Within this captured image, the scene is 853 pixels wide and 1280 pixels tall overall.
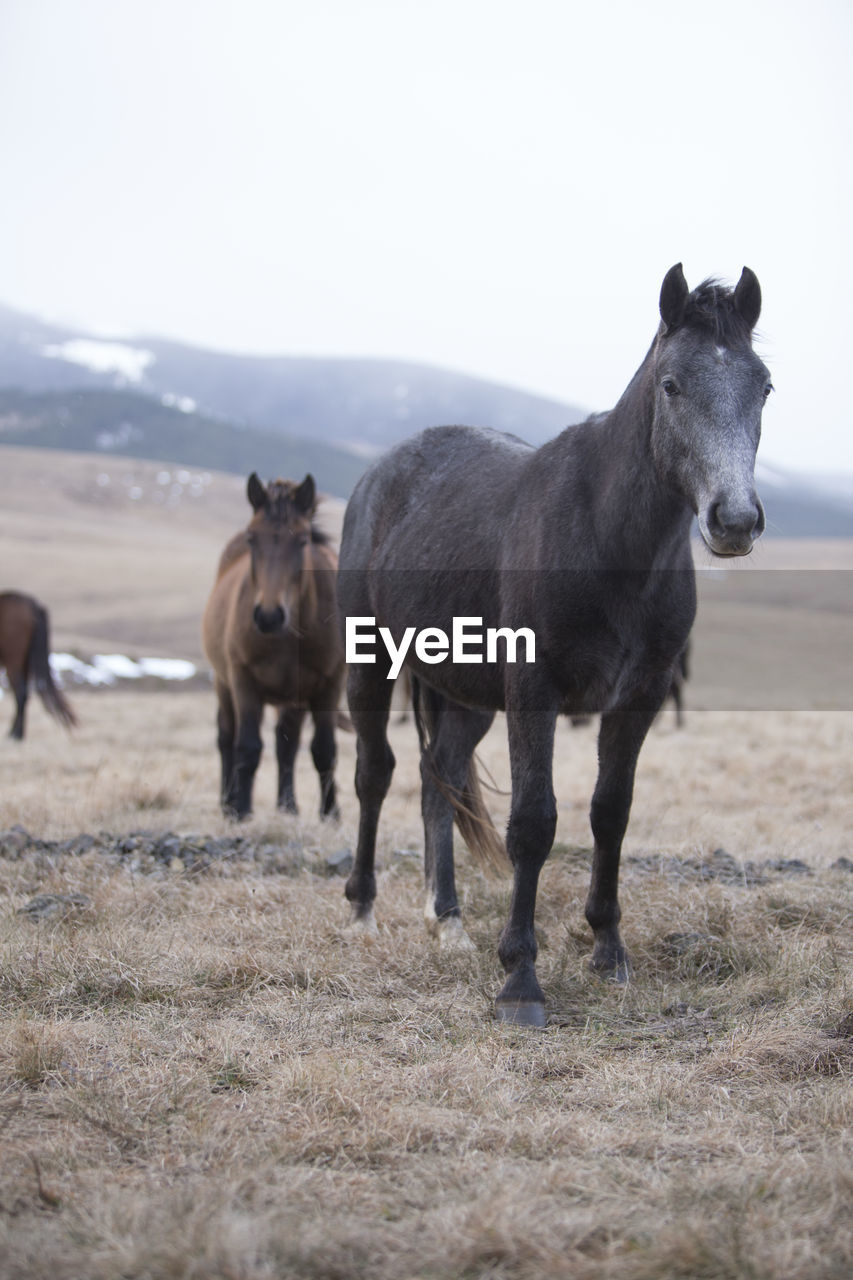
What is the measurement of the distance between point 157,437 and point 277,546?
6085 inches

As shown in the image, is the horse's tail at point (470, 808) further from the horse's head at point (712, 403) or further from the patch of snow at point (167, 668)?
the patch of snow at point (167, 668)

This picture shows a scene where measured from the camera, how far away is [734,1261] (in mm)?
2258

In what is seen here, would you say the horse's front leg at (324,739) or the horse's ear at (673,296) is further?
the horse's front leg at (324,739)

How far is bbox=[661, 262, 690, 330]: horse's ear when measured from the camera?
3.89 meters

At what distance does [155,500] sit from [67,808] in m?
85.5

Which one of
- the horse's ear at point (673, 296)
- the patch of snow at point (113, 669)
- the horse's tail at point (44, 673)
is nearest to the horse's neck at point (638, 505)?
the horse's ear at point (673, 296)

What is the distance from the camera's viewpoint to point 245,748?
8.83 metres

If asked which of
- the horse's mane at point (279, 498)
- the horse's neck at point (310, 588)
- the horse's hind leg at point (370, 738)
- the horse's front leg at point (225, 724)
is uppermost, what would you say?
the horse's mane at point (279, 498)

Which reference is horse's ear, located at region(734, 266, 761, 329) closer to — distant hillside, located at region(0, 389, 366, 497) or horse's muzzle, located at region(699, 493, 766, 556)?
horse's muzzle, located at region(699, 493, 766, 556)

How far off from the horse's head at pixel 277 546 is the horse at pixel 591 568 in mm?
2790

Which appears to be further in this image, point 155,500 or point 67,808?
point 155,500

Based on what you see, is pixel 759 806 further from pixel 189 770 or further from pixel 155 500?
pixel 155 500

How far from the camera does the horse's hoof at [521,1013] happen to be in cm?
397

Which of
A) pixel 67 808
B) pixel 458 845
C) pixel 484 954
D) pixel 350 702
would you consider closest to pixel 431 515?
pixel 350 702
